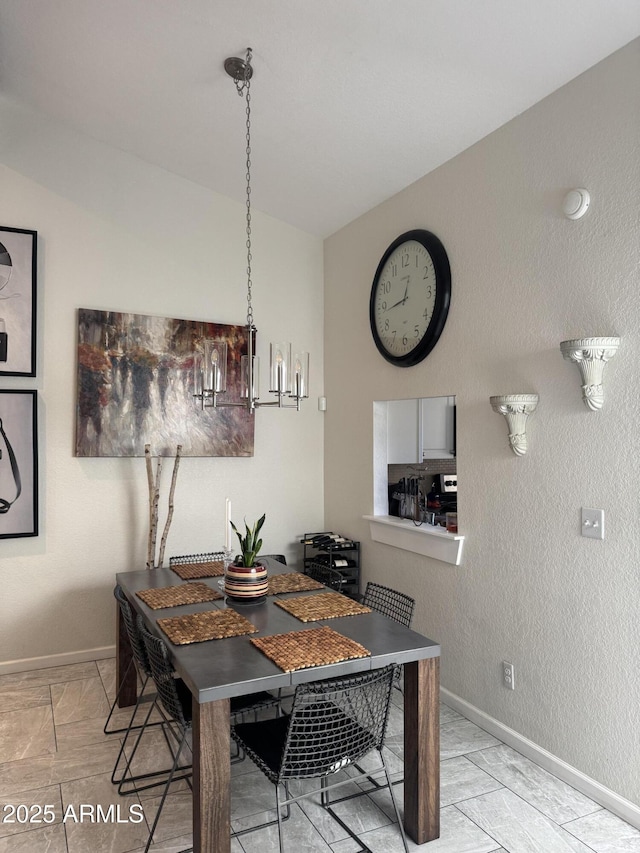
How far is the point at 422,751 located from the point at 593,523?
42.9 inches

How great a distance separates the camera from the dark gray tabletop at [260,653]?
1914 mm

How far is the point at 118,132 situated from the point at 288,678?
11.1 ft

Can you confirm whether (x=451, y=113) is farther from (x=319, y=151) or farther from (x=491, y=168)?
(x=319, y=151)

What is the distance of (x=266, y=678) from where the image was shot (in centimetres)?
193

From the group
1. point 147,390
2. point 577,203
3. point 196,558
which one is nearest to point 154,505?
point 196,558

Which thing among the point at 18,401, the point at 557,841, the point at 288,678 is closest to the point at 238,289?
the point at 18,401

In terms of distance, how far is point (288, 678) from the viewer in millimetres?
1968

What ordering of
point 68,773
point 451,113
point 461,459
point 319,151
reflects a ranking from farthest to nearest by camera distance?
point 319,151 → point 461,459 → point 451,113 → point 68,773

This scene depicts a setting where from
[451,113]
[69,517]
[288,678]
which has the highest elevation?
[451,113]

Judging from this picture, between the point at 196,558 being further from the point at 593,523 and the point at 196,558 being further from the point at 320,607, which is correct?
the point at 593,523

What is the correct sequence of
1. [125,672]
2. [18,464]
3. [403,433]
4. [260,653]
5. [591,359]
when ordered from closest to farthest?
[260,653] < [591,359] < [125,672] < [18,464] < [403,433]

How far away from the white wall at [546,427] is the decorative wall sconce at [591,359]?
5cm

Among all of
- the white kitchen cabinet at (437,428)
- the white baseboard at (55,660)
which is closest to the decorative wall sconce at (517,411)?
the white kitchen cabinet at (437,428)

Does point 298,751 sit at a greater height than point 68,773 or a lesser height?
greater
